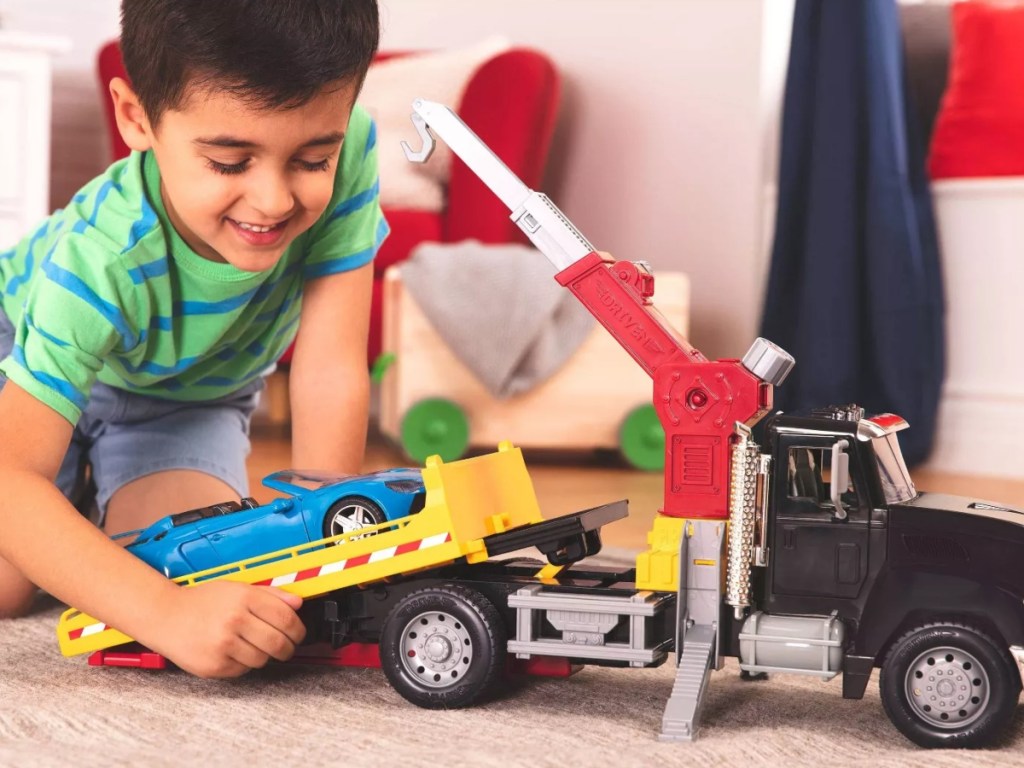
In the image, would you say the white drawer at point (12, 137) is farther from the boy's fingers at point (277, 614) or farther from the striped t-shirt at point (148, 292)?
the boy's fingers at point (277, 614)

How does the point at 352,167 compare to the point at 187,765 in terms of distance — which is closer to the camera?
the point at 187,765

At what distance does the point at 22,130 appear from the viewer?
100 inches

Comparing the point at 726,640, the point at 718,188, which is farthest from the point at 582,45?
the point at 726,640

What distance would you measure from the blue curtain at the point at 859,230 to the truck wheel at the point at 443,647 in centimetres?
150

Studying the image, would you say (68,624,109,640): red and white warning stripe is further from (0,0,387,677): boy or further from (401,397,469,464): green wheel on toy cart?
(401,397,469,464): green wheel on toy cart

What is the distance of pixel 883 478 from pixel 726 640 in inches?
5.5

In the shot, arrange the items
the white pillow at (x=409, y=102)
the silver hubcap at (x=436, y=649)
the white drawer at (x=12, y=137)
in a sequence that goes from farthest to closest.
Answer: the white pillow at (x=409, y=102), the white drawer at (x=12, y=137), the silver hubcap at (x=436, y=649)

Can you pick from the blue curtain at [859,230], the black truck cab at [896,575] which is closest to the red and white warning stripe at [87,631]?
the black truck cab at [896,575]

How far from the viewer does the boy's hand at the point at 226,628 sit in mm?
881

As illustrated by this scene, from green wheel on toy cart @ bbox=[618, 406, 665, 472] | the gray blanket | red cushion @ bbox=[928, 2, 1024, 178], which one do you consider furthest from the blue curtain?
the gray blanket

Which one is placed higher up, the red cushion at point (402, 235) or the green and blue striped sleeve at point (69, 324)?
the red cushion at point (402, 235)

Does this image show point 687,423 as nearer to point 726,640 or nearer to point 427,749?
point 726,640

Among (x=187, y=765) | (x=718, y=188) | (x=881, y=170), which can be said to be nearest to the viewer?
(x=187, y=765)

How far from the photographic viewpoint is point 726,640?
0.83 metres
